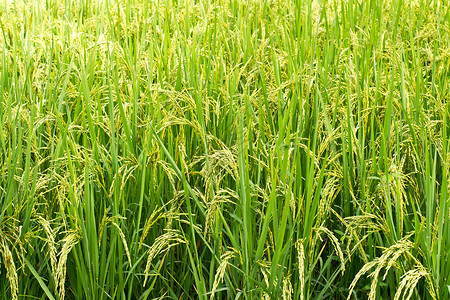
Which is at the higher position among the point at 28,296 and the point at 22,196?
the point at 22,196

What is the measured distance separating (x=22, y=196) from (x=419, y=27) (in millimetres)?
2580

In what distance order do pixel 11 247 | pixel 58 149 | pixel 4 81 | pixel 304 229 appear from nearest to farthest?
pixel 304 229 < pixel 11 247 < pixel 58 149 < pixel 4 81

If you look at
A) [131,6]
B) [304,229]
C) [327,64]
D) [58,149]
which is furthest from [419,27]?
[58,149]

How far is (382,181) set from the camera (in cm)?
164

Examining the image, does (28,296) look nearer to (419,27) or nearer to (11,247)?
(11,247)

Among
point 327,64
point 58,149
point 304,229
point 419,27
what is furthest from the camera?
point 419,27

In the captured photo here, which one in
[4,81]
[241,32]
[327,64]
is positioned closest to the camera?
[4,81]

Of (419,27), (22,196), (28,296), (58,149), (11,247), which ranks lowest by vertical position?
(28,296)

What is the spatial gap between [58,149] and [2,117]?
365 mm

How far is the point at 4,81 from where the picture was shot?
7.65 feet

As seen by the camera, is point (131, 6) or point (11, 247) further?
point (131, 6)

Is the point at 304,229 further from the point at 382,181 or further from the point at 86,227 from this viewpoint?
the point at 86,227

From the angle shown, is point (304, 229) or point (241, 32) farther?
point (241, 32)

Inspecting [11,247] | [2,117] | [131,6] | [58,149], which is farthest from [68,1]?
[11,247]
